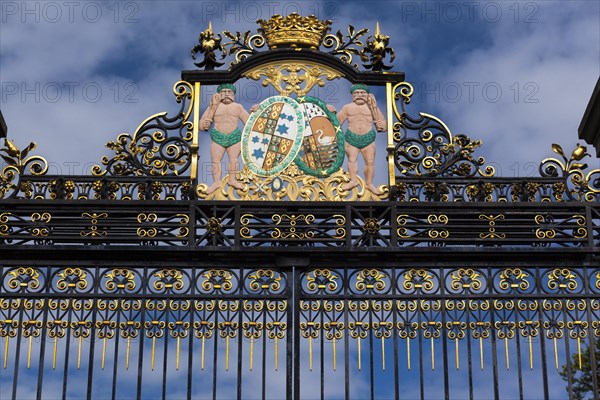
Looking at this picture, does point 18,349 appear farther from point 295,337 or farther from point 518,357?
point 518,357

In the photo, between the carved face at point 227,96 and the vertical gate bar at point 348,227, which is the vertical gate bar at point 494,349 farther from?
the carved face at point 227,96

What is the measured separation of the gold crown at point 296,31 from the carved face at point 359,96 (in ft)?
2.31

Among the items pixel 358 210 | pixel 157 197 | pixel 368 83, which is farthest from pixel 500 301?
pixel 157 197

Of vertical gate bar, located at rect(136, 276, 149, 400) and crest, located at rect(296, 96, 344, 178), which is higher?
crest, located at rect(296, 96, 344, 178)

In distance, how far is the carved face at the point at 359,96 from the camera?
14.2 m

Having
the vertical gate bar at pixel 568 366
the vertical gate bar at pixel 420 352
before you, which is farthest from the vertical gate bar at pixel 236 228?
the vertical gate bar at pixel 568 366

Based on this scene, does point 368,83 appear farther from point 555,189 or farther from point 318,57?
point 555,189

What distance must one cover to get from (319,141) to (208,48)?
5.44 ft

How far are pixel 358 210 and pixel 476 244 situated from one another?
4.40 feet

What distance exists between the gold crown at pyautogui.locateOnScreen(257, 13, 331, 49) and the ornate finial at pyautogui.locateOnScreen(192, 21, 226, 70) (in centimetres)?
62

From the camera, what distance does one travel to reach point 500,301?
1354cm

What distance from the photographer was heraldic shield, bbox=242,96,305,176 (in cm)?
1396

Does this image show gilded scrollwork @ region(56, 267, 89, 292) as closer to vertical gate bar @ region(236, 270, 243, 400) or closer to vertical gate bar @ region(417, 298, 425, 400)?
vertical gate bar @ region(236, 270, 243, 400)

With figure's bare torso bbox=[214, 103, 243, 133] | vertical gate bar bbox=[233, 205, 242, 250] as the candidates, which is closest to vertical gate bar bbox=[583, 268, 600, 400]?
vertical gate bar bbox=[233, 205, 242, 250]
